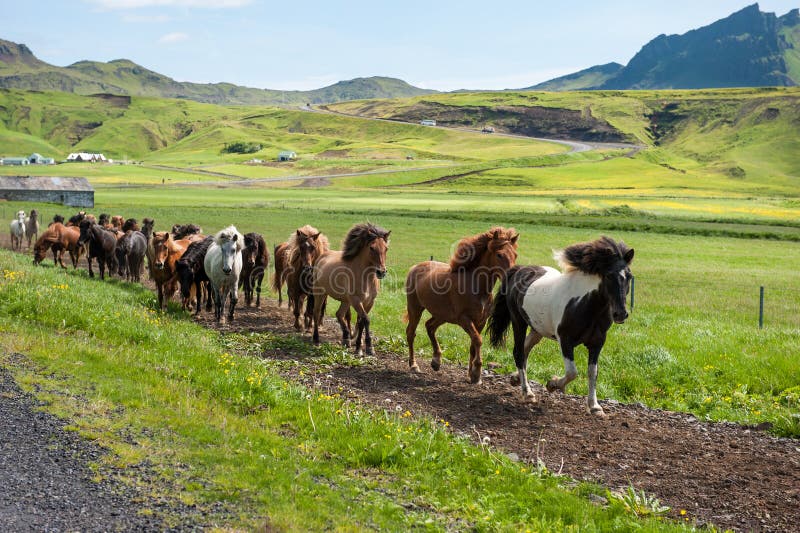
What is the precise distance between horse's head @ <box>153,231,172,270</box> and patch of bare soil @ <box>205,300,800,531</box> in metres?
7.71

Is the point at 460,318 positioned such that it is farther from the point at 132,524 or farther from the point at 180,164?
the point at 180,164

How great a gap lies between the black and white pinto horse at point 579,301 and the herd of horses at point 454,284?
0.05ft

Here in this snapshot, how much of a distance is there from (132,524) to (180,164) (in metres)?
166

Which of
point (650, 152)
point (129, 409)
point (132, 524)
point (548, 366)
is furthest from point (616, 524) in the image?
point (650, 152)

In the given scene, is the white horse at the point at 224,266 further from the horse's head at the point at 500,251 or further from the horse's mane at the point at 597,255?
the horse's mane at the point at 597,255

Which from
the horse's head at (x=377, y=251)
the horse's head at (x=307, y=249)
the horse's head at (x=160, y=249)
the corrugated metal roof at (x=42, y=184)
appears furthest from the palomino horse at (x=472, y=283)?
the corrugated metal roof at (x=42, y=184)

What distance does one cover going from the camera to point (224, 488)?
20.9ft

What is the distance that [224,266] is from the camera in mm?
16812

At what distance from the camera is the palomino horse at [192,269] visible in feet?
59.5

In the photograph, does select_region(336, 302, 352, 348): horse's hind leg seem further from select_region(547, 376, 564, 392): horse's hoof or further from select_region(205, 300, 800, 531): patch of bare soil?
select_region(547, 376, 564, 392): horse's hoof

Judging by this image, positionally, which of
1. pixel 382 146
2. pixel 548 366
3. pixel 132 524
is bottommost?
pixel 548 366

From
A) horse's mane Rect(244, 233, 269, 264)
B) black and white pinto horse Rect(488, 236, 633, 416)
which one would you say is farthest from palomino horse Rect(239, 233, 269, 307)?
black and white pinto horse Rect(488, 236, 633, 416)

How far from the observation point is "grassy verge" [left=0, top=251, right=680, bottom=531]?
621cm

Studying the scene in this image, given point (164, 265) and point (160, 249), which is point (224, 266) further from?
point (160, 249)
